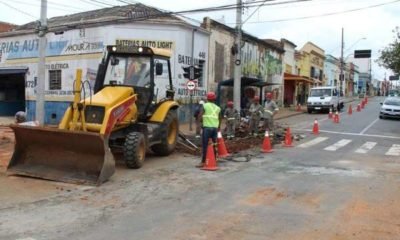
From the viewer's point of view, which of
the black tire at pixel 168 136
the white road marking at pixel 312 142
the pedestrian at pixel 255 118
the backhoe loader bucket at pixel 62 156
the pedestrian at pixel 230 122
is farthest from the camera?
the pedestrian at pixel 255 118

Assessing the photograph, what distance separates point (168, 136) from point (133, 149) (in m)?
2.69

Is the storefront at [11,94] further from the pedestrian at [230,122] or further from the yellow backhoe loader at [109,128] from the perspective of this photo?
the yellow backhoe loader at [109,128]

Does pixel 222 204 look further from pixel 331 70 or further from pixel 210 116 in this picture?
pixel 331 70

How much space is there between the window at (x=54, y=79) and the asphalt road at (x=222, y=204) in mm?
15461

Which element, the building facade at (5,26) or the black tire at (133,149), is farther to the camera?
the building facade at (5,26)

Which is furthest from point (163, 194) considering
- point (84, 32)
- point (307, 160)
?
point (84, 32)

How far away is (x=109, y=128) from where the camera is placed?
467 inches

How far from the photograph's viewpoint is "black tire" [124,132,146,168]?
12.5 m

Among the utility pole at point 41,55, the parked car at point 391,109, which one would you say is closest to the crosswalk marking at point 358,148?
the utility pole at point 41,55

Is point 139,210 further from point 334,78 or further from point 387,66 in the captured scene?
point 334,78

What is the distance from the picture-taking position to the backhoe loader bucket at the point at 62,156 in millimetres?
10898

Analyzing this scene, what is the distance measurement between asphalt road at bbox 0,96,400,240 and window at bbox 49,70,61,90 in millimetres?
15461

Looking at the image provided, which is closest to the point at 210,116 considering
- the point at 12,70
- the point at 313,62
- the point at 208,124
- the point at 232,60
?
the point at 208,124

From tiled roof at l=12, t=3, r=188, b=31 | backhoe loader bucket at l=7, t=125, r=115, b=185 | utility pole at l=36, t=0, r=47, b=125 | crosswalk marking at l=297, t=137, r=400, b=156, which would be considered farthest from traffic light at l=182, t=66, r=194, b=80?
backhoe loader bucket at l=7, t=125, r=115, b=185
